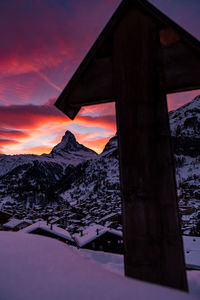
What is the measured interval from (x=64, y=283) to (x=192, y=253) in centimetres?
2979

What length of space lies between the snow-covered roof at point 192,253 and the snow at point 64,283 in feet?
77.2

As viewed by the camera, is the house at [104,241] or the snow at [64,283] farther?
the house at [104,241]

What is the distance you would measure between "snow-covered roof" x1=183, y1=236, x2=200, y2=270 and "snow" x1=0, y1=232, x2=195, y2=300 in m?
23.5

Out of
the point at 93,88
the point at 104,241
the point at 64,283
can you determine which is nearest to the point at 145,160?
the point at 93,88

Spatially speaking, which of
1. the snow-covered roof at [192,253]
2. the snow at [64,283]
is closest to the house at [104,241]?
the snow-covered roof at [192,253]

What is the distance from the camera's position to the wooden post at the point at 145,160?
1516 mm

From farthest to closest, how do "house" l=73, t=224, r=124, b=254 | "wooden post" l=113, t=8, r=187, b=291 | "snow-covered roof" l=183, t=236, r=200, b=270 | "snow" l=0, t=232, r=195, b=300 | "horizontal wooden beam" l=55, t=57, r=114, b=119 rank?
"house" l=73, t=224, r=124, b=254
"snow-covered roof" l=183, t=236, r=200, b=270
"horizontal wooden beam" l=55, t=57, r=114, b=119
"wooden post" l=113, t=8, r=187, b=291
"snow" l=0, t=232, r=195, b=300

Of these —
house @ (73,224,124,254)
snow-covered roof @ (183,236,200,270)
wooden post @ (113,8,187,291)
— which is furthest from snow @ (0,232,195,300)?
house @ (73,224,124,254)

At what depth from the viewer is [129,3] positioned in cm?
196

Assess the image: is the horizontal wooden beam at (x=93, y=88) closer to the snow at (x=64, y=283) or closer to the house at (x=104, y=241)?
the snow at (x=64, y=283)

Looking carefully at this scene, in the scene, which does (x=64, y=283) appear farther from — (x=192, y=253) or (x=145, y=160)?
(x=192, y=253)

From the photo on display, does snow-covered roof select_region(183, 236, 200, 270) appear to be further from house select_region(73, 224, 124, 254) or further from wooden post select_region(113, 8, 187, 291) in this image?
wooden post select_region(113, 8, 187, 291)

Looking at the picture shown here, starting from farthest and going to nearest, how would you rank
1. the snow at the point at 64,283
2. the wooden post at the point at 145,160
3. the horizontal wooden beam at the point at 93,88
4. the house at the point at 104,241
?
the house at the point at 104,241, the horizontal wooden beam at the point at 93,88, the wooden post at the point at 145,160, the snow at the point at 64,283

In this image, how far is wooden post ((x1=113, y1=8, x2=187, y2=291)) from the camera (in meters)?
1.52
